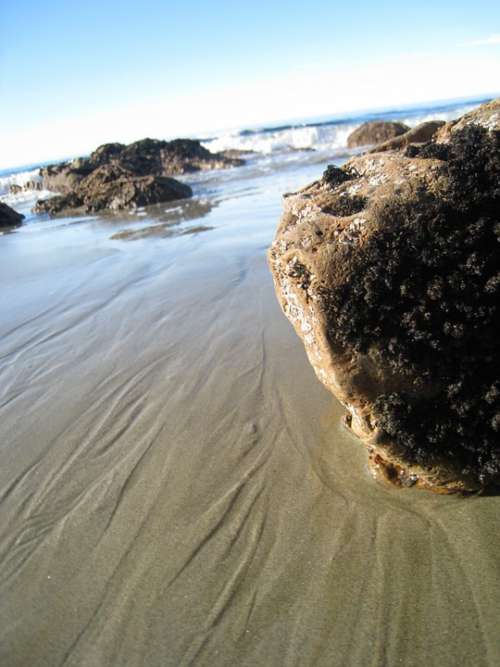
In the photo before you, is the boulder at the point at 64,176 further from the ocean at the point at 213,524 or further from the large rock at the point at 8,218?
the ocean at the point at 213,524

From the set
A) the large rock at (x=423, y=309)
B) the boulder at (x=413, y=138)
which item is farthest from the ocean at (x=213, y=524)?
the boulder at (x=413, y=138)

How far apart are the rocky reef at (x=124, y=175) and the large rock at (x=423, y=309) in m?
12.9

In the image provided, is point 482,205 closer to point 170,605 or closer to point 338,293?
point 338,293

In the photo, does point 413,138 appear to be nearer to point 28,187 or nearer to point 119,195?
point 119,195

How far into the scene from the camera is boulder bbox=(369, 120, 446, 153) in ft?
8.23

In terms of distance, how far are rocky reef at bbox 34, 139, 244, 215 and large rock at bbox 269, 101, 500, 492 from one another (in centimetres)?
1293

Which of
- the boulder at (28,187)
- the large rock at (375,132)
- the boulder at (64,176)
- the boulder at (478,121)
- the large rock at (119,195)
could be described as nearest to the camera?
the boulder at (478,121)

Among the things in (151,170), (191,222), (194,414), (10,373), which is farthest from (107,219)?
(151,170)

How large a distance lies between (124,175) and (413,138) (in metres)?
16.9

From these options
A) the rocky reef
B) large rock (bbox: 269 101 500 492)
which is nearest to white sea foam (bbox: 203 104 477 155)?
the rocky reef

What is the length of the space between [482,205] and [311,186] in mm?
936

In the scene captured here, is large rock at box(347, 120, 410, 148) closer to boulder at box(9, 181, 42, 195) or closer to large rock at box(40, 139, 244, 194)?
large rock at box(40, 139, 244, 194)

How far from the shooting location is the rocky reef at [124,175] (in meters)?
14.3

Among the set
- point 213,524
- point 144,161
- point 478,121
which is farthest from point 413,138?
point 144,161
